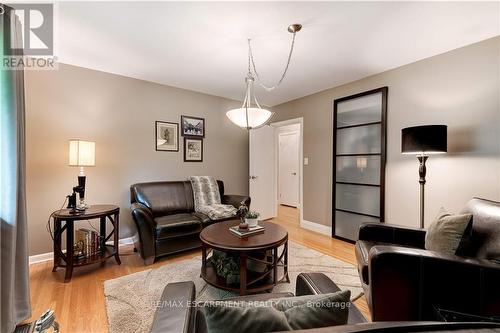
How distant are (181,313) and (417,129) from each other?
2.57 m

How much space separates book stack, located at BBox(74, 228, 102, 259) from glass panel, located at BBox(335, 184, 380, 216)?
11.0ft

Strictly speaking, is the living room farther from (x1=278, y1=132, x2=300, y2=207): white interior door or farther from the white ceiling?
(x1=278, y1=132, x2=300, y2=207): white interior door

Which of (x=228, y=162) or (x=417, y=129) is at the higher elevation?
(x=417, y=129)

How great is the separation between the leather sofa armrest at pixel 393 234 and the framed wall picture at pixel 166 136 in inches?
117

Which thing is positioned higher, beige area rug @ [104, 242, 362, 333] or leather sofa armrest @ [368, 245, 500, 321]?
leather sofa armrest @ [368, 245, 500, 321]

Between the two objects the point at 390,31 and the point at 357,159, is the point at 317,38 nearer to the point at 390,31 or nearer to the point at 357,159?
the point at 390,31

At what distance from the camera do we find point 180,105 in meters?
3.65

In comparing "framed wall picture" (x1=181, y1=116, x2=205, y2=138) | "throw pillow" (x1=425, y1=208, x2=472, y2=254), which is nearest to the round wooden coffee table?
"throw pillow" (x1=425, y1=208, x2=472, y2=254)

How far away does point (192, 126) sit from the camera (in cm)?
378

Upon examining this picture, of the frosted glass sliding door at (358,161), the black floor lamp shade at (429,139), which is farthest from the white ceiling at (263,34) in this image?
the black floor lamp shade at (429,139)

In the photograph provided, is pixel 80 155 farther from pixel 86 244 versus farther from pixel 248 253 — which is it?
pixel 248 253

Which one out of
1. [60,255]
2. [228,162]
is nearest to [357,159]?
[228,162]

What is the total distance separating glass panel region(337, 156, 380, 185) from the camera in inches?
119

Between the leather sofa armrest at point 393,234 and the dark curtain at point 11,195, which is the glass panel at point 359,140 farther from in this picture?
the dark curtain at point 11,195
